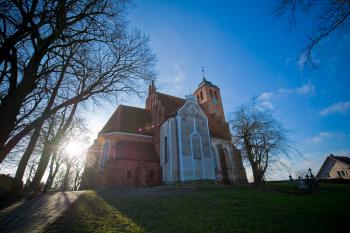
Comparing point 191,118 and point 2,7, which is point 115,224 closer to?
point 2,7

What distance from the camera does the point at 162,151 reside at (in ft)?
74.9

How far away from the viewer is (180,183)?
1936 cm

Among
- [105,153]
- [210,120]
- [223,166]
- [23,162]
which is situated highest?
[210,120]

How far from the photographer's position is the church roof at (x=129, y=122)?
81.6 feet

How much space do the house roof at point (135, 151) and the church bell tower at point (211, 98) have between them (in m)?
13.6

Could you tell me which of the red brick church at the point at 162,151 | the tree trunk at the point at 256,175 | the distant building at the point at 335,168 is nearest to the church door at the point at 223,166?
the red brick church at the point at 162,151

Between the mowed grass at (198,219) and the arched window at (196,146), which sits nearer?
the mowed grass at (198,219)

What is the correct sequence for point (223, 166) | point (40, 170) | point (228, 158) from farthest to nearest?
1. point (228, 158)
2. point (223, 166)
3. point (40, 170)

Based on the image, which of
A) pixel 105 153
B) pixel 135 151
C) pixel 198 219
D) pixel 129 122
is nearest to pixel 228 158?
pixel 135 151

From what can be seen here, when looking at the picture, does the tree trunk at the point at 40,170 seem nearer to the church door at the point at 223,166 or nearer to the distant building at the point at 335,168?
the church door at the point at 223,166

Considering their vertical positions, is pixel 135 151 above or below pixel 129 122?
below

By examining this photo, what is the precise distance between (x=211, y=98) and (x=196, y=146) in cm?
1454

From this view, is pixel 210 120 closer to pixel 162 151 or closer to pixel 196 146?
pixel 196 146

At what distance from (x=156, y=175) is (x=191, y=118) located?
27.5 ft
